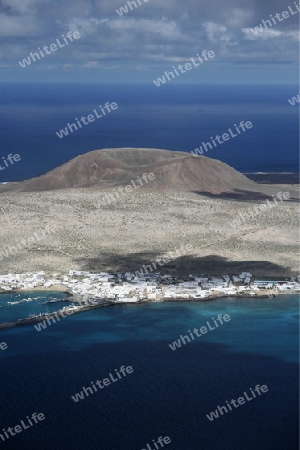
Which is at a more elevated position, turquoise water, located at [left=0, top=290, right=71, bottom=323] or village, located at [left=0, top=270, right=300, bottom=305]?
turquoise water, located at [left=0, top=290, right=71, bottom=323]

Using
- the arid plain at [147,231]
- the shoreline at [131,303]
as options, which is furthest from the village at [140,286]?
the arid plain at [147,231]

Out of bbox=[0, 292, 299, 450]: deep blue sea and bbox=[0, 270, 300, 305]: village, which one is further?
bbox=[0, 270, 300, 305]: village

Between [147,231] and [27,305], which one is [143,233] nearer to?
[147,231]

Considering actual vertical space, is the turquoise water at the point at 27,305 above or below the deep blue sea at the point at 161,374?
above

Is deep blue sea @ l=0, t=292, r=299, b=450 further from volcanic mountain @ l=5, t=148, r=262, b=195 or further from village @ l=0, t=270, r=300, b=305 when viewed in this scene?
volcanic mountain @ l=5, t=148, r=262, b=195

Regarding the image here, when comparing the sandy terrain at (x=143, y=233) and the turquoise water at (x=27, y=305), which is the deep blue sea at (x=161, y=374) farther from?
the sandy terrain at (x=143, y=233)

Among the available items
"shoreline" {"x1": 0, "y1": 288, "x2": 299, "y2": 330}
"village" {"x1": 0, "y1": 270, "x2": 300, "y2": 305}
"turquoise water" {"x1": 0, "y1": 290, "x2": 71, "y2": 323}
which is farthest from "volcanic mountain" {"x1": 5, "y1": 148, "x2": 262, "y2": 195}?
"turquoise water" {"x1": 0, "y1": 290, "x2": 71, "y2": 323}
